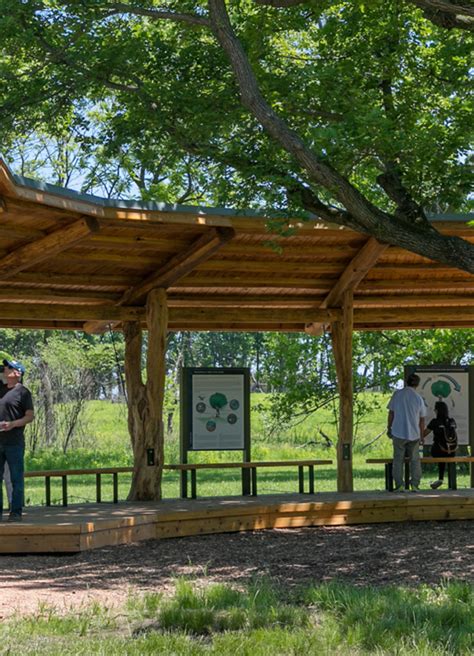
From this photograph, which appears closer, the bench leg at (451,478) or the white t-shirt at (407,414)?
the white t-shirt at (407,414)

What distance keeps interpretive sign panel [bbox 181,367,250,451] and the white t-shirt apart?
2251 mm

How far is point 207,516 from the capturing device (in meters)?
13.6

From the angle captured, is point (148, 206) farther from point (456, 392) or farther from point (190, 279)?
point (456, 392)

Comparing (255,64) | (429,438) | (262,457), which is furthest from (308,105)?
(262,457)

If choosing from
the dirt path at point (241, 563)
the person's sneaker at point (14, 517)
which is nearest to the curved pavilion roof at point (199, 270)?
the person's sneaker at point (14, 517)

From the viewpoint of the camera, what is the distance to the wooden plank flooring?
462 inches

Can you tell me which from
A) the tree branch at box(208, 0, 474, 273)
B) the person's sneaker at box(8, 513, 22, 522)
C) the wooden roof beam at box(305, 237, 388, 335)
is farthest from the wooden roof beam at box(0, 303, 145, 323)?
the tree branch at box(208, 0, 474, 273)

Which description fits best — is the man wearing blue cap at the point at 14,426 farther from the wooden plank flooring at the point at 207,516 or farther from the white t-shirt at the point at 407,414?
the white t-shirt at the point at 407,414

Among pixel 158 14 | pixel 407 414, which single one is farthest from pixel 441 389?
pixel 158 14

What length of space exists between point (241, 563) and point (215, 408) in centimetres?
540

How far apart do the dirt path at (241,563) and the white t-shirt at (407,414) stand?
1.75 metres

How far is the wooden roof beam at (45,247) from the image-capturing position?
1235 cm

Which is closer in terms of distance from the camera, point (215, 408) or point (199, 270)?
point (199, 270)

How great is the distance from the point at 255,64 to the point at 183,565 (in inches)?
285
